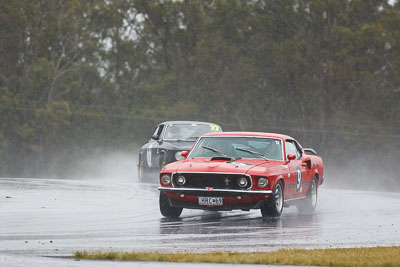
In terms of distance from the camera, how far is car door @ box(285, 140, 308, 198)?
51.1 feet

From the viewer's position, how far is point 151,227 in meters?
12.8

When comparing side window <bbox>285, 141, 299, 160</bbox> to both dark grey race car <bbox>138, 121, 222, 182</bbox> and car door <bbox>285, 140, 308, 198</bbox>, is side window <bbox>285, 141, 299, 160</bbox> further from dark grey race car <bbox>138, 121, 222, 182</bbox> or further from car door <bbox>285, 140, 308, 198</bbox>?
dark grey race car <bbox>138, 121, 222, 182</bbox>

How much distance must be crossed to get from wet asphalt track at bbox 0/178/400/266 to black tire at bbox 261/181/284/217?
19 cm

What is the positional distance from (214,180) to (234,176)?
33cm

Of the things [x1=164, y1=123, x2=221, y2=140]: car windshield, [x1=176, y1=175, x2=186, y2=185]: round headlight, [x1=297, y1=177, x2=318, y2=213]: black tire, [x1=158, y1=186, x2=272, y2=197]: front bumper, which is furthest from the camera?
[x1=164, y1=123, x2=221, y2=140]: car windshield

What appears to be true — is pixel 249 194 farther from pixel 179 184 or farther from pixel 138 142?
pixel 138 142

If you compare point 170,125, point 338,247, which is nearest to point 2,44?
point 170,125

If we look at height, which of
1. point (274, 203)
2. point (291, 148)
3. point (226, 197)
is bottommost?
point (274, 203)

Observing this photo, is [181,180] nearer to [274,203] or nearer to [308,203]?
[274,203]

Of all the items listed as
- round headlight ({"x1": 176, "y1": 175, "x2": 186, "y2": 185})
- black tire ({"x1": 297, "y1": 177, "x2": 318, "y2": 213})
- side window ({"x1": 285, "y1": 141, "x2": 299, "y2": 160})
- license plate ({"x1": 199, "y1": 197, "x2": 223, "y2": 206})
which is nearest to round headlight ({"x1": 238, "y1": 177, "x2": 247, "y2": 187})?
license plate ({"x1": 199, "y1": 197, "x2": 223, "y2": 206})

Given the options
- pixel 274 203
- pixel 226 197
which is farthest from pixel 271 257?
pixel 274 203

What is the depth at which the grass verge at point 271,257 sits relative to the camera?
9.02 m

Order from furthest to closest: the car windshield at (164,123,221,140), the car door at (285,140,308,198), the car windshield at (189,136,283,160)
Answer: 1. the car windshield at (164,123,221,140)
2. the car door at (285,140,308,198)
3. the car windshield at (189,136,283,160)

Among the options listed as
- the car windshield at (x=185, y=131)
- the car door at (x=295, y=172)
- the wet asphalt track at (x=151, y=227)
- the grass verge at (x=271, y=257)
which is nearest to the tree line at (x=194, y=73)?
the car windshield at (x=185, y=131)
